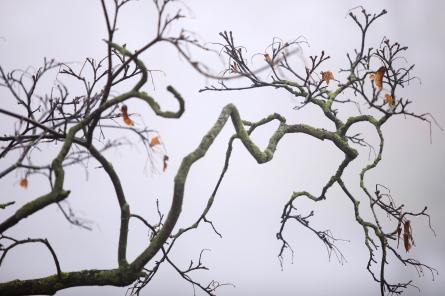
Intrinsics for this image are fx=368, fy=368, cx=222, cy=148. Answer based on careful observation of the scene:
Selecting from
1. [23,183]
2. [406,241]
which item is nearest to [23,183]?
[23,183]

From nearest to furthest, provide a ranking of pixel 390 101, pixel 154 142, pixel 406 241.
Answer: pixel 154 142 < pixel 406 241 < pixel 390 101

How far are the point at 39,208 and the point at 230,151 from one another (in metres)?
1.99

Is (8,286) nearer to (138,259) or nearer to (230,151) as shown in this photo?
(138,259)

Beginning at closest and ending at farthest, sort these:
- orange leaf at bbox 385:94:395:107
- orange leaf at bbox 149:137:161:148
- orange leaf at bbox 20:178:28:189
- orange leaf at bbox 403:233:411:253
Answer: orange leaf at bbox 20:178:28:189
orange leaf at bbox 149:137:161:148
orange leaf at bbox 403:233:411:253
orange leaf at bbox 385:94:395:107

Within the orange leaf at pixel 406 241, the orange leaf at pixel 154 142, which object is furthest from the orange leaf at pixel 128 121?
the orange leaf at pixel 406 241

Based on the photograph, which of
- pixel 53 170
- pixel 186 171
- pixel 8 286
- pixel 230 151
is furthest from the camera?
pixel 230 151

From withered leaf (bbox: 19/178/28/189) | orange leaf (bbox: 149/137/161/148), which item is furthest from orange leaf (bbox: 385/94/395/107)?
withered leaf (bbox: 19/178/28/189)

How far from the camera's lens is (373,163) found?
4551 millimetres

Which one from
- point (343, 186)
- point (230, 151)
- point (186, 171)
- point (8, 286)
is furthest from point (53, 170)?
point (343, 186)

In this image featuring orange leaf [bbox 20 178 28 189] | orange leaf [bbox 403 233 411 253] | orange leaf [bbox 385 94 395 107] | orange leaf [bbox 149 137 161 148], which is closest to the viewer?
orange leaf [bbox 20 178 28 189]

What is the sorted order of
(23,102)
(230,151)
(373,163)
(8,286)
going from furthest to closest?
(373,163) → (230,151) → (23,102) → (8,286)

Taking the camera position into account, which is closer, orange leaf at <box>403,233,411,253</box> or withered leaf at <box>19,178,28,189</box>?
withered leaf at <box>19,178,28,189</box>

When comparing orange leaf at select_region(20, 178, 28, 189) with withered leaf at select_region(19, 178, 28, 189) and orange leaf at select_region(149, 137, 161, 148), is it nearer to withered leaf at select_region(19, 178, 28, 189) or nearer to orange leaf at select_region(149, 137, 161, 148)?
withered leaf at select_region(19, 178, 28, 189)

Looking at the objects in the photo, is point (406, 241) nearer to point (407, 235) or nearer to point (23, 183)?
point (407, 235)
